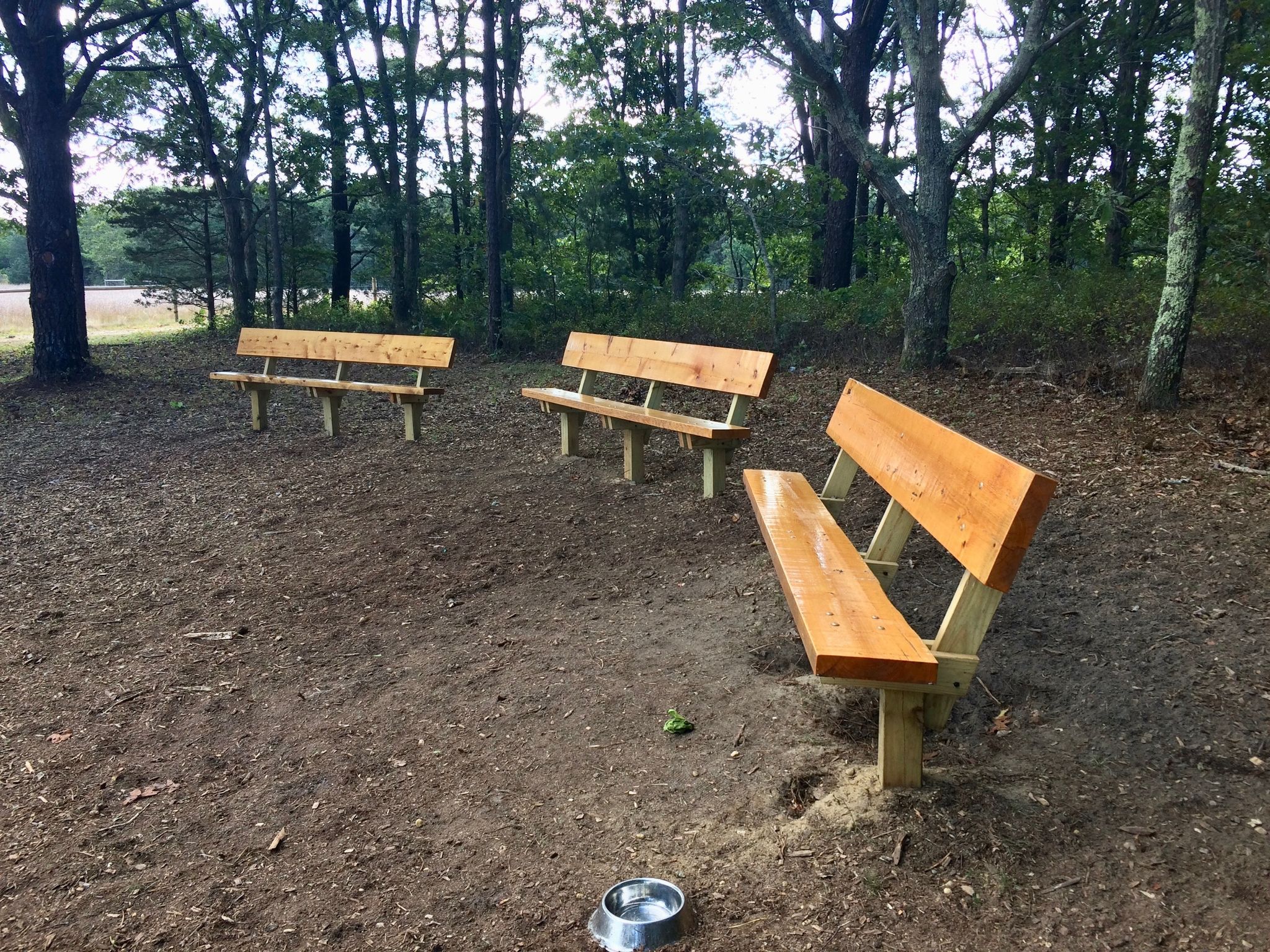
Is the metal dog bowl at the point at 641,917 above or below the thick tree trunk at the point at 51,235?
below

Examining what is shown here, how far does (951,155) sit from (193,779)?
802 centimetres

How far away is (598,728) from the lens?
2926mm

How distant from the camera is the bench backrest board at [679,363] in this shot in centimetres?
502

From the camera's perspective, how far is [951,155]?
823 cm

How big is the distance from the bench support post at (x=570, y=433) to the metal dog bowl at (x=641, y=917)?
16.2ft

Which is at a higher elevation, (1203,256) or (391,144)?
(391,144)

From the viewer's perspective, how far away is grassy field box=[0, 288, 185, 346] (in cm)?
2252

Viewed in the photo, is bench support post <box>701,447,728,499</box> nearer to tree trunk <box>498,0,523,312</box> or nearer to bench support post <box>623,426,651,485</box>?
bench support post <box>623,426,651,485</box>

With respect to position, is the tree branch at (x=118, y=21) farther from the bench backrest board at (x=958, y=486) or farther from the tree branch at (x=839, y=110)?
the bench backrest board at (x=958, y=486)

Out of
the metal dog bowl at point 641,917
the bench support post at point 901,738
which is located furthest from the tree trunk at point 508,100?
the metal dog bowl at point 641,917

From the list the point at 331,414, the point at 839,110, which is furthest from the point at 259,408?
the point at 839,110

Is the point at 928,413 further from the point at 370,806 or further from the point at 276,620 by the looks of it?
the point at 370,806

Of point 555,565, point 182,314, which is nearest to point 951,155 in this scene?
point 555,565

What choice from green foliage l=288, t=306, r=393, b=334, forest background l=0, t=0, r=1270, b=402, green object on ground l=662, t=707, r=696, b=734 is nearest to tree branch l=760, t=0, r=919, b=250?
forest background l=0, t=0, r=1270, b=402
